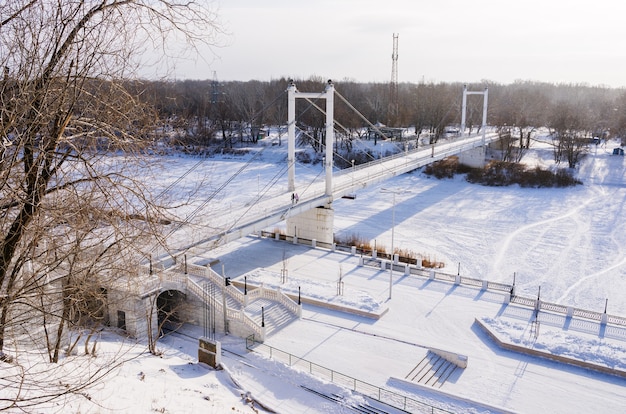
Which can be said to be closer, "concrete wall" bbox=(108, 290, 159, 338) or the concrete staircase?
the concrete staircase

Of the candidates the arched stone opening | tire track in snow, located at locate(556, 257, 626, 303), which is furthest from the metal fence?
tire track in snow, located at locate(556, 257, 626, 303)

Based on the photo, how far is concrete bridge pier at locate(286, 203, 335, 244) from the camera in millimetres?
31234

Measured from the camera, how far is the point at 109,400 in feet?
28.1

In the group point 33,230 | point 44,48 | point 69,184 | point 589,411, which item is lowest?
point 589,411

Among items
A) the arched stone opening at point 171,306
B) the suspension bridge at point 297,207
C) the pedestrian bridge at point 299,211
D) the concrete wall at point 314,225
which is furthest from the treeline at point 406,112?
the arched stone opening at point 171,306

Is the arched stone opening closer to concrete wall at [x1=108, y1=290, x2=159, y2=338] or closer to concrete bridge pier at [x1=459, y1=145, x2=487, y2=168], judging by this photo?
concrete wall at [x1=108, y1=290, x2=159, y2=338]

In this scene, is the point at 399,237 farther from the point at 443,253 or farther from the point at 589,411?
the point at 589,411

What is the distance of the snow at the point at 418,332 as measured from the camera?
14.0m

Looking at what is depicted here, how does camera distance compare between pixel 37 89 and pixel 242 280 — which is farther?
pixel 242 280

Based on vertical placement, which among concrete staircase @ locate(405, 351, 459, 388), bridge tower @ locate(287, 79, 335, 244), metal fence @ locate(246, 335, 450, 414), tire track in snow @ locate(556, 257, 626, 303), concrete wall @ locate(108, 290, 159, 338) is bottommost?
tire track in snow @ locate(556, 257, 626, 303)

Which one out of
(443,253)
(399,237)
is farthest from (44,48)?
(399,237)

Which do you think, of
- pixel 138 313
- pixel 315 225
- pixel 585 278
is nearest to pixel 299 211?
pixel 315 225

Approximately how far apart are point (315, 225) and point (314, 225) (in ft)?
0.22

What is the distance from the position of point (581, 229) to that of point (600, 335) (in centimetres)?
1966
